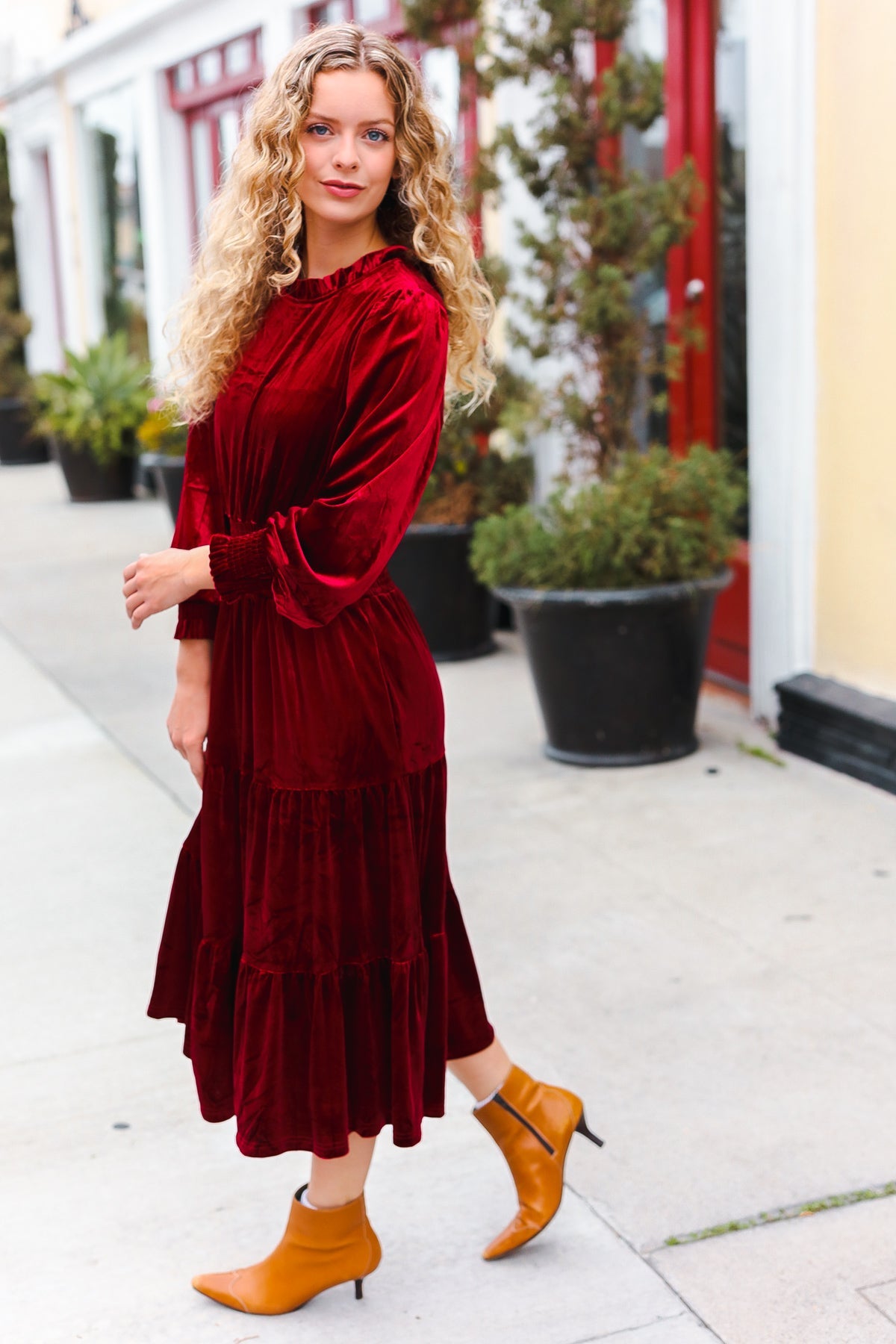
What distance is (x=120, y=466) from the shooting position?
1188cm

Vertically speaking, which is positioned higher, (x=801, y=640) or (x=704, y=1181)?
(x=801, y=640)

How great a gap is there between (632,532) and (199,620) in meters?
2.65

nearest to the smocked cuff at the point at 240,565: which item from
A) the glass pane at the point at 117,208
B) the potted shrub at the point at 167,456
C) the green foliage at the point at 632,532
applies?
the green foliage at the point at 632,532

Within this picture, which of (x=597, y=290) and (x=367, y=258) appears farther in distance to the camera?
(x=597, y=290)

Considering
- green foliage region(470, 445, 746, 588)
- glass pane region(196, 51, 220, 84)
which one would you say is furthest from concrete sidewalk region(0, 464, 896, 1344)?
glass pane region(196, 51, 220, 84)

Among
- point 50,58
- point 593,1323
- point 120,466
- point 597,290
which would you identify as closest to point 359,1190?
point 593,1323

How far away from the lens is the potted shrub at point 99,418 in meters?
11.7

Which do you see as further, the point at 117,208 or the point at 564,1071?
the point at 117,208

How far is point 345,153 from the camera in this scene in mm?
2111

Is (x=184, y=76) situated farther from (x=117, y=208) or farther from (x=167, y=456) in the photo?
(x=167, y=456)

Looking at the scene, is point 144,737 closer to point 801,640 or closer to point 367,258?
point 801,640

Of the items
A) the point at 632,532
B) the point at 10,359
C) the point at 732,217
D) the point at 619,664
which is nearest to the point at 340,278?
the point at 632,532

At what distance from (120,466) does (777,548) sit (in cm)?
763

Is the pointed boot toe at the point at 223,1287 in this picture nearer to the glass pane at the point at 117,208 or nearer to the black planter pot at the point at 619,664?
the black planter pot at the point at 619,664
